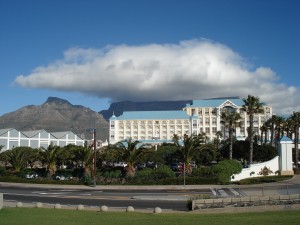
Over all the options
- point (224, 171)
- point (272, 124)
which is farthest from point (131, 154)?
point (272, 124)

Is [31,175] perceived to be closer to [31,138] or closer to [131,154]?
[131,154]

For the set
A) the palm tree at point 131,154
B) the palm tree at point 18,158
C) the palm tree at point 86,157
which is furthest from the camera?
the palm tree at point 18,158

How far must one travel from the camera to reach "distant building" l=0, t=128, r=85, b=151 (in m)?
114

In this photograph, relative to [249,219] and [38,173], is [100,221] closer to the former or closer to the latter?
[249,219]

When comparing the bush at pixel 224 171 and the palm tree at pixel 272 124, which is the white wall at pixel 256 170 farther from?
the palm tree at pixel 272 124

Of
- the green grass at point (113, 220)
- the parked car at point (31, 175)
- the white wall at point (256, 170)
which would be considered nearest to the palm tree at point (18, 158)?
the parked car at point (31, 175)

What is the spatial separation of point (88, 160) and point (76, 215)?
3399cm

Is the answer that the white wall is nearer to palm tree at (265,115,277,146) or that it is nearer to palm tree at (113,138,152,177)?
palm tree at (113,138,152,177)

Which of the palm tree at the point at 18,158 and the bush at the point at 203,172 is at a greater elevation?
the palm tree at the point at 18,158

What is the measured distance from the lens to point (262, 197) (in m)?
23.8

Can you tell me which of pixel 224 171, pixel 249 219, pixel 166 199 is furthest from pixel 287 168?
pixel 249 219

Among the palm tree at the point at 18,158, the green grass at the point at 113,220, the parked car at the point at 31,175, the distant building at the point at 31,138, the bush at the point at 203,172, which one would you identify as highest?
the distant building at the point at 31,138

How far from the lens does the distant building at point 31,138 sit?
114 meters

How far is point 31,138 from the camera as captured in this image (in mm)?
120500
